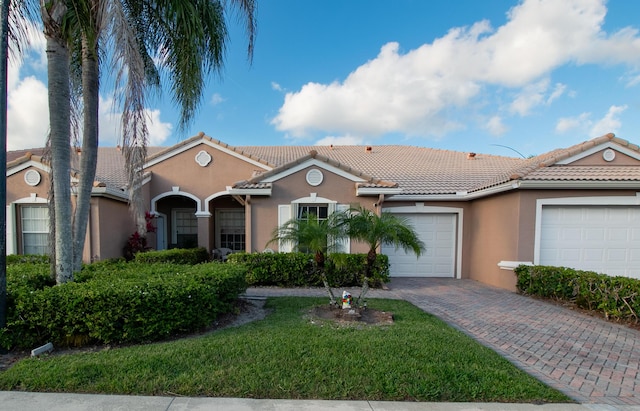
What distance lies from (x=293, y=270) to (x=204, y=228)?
577 cm

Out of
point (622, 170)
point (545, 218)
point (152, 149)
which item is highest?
point (152, 149)

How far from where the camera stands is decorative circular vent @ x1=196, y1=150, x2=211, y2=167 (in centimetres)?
1230

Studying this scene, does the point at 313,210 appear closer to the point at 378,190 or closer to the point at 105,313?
the point at 378,190

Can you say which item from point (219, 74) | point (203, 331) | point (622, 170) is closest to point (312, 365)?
point (203, 331)

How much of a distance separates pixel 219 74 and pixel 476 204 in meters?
9.56

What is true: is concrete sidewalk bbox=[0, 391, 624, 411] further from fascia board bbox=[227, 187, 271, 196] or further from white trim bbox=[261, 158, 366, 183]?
white trim bbox=[261, 158, 366, 183]

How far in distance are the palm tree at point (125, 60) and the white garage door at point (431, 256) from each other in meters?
8.29

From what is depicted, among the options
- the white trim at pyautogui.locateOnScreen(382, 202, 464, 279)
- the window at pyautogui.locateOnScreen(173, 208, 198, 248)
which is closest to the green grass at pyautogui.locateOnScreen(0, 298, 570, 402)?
the white trim at pyautogui.locateOnScreen(382, 202, 464, 279)

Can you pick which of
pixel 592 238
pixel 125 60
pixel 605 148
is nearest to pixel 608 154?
pixel 605 148

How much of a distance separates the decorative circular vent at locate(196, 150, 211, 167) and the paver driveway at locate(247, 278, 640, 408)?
21.9ft

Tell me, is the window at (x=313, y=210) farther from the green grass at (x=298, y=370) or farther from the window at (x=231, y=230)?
the window at (x=231, y=230)

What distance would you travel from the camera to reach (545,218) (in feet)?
28.2

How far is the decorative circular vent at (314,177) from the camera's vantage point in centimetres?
945

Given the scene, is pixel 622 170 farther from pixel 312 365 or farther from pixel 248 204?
pixel 248 204
